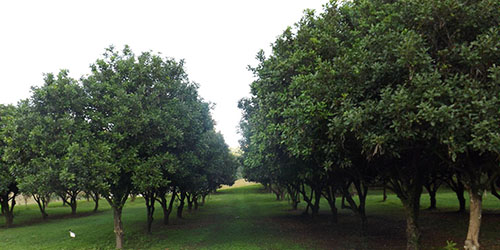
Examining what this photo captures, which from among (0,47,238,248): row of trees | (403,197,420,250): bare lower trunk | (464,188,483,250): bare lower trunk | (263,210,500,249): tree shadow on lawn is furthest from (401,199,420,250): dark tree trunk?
(0,47,238,248): row of trees

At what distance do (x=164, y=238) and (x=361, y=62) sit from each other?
1921cm

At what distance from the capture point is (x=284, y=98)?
1233 cm

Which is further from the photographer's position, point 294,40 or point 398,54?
point 294,40

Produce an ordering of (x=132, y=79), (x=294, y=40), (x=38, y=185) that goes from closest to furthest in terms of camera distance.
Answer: (x=294, y=40), (x=38, y=185), (x=132, y=79)

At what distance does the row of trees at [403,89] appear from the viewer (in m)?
8.72

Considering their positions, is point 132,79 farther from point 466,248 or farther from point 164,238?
point 466,248

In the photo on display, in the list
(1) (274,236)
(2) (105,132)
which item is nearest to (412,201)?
(1) (274,236)

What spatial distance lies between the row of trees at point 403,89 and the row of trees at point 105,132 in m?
6.79

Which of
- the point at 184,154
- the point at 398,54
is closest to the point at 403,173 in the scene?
the point at 398,54

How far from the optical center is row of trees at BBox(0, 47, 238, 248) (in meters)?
15.6

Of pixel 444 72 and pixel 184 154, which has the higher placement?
pixel 444 72

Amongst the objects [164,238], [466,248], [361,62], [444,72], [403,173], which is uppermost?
[361,62]

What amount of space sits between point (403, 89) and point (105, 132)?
46.9 ft

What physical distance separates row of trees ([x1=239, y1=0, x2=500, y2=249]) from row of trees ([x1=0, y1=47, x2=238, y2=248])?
6792 mm
